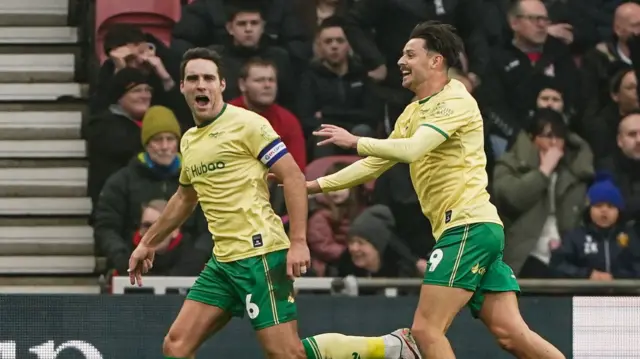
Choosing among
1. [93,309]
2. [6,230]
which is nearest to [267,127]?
[93,309]

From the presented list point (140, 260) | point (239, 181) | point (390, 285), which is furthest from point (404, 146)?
point (390, 285)

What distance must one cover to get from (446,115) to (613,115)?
473cm

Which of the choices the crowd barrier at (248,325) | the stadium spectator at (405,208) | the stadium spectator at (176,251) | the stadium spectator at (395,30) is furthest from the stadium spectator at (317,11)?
the crowd barrier at (248,325)

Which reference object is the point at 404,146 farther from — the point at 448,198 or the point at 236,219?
the point at 236,219

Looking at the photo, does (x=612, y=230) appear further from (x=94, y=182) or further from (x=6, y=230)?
(x=6, y=230)

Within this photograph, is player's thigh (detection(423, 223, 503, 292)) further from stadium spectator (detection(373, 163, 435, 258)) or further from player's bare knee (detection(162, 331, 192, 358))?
stadium spectator (detection(373, 163, 435, 258))

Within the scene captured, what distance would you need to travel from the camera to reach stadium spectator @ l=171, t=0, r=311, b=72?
12.1m

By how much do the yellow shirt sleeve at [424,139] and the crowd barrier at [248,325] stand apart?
2452 mm

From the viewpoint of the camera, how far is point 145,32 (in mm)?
12289

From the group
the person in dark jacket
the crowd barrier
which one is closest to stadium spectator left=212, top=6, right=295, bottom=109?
the crowd barrier

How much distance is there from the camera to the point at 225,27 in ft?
40.1

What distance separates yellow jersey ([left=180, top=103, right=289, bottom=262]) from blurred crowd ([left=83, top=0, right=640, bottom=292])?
3.30 m

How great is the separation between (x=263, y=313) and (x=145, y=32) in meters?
4.87

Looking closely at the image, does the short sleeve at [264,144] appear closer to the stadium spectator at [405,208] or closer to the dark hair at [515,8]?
the stadium spectator at [405,208]
